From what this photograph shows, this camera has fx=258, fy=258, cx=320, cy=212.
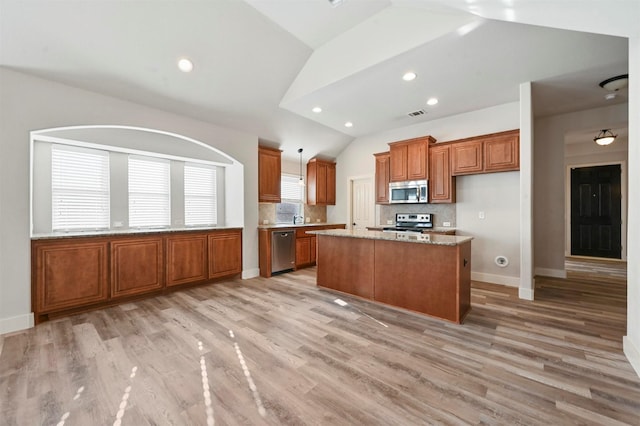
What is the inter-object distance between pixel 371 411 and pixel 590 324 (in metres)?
2.83

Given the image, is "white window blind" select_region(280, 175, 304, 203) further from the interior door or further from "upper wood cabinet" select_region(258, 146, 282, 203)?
the interior door

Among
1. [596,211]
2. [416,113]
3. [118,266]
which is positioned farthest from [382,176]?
[596,211]

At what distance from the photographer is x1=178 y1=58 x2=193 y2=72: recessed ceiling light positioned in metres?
3.12

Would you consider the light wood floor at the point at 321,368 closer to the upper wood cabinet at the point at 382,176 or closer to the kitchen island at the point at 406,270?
the kitchen island at the point at 406,270

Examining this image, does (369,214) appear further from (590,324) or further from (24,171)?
(24,171)

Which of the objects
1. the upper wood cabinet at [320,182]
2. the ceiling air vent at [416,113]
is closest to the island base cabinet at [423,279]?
the ceiling air vent at [416,113]

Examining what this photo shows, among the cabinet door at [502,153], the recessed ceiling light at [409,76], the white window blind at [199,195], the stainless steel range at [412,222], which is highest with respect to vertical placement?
the recessed ceiling light at [409,76]

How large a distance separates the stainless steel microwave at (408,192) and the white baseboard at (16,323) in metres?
5.43

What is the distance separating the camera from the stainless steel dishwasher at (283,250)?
5.02 m

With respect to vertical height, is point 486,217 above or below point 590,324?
above

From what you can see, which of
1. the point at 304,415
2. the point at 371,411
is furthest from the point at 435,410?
the point at 304,415

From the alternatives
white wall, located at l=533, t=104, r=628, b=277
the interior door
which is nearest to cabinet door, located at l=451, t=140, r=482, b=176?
white wall, located at l=533, t=104, r=628, b=277

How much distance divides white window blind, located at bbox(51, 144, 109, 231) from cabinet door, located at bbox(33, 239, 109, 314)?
0.70m

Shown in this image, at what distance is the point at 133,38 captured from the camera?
8.96ft
